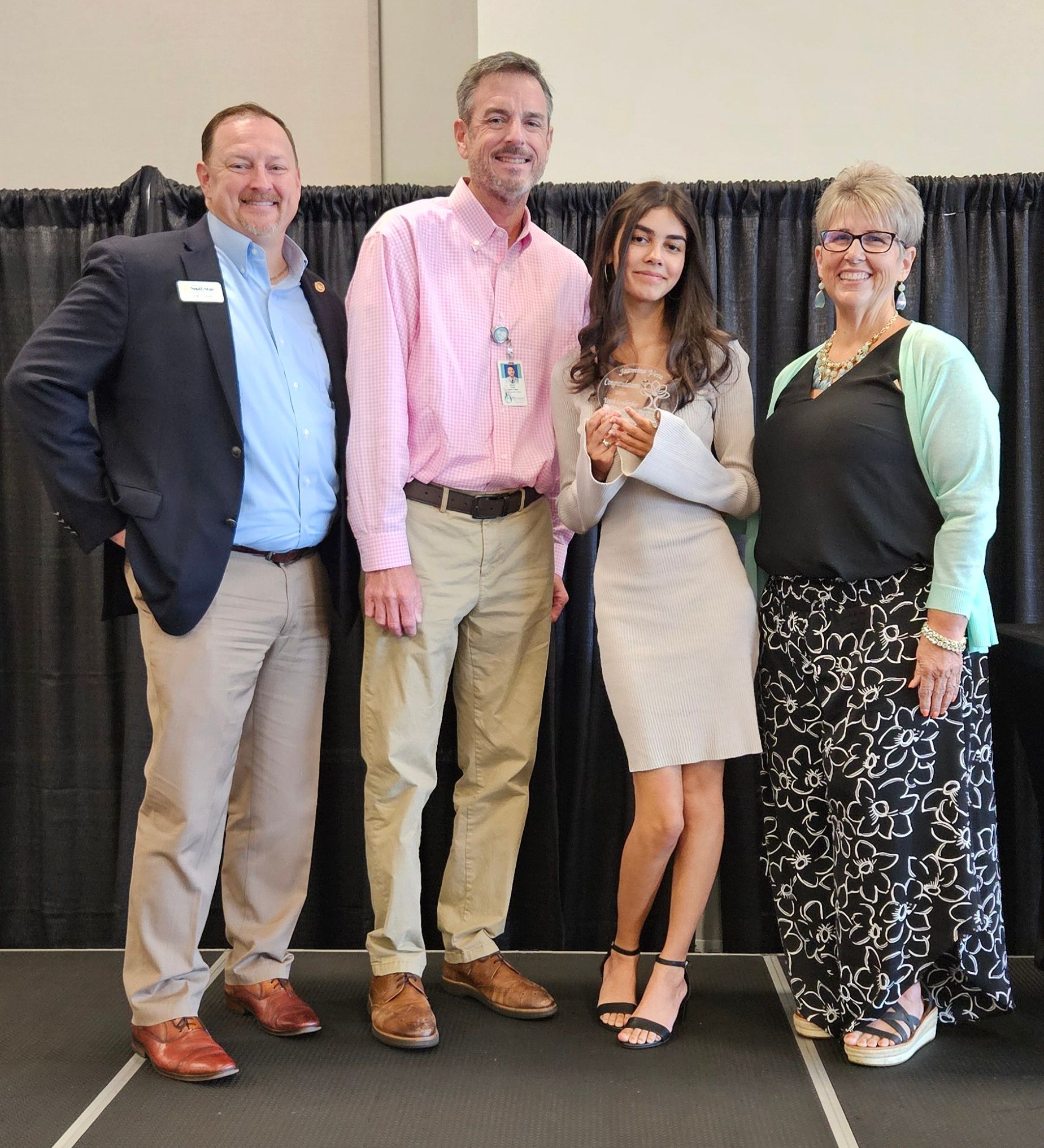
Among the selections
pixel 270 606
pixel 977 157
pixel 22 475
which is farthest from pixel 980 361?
pixel 22 475

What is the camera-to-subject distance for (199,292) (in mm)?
2213

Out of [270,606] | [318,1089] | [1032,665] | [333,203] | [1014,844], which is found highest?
[333,203]

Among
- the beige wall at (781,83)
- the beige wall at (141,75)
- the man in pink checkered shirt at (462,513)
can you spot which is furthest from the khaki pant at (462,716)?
the beige wall at (141,75)

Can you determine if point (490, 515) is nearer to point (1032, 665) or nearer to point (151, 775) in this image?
point (151, 775)

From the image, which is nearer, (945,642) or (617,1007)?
(945,642)

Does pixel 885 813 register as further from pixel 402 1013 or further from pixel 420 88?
pixel 420 88

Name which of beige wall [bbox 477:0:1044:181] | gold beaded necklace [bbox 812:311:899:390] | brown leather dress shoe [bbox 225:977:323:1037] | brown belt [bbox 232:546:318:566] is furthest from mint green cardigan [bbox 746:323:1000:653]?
brown leather dress shoe [bbox 225:977:323:1037]

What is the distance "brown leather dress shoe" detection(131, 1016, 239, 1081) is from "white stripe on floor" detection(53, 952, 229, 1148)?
0.03 meters

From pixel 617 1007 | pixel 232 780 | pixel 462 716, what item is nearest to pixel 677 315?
pixel 462 716

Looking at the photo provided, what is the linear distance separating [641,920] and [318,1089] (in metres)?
0.75

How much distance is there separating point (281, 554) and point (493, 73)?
1.13m

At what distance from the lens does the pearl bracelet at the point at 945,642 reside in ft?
6.98

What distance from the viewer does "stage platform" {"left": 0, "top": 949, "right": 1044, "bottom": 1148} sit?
6.25 ft

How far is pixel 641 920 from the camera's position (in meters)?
2.38
